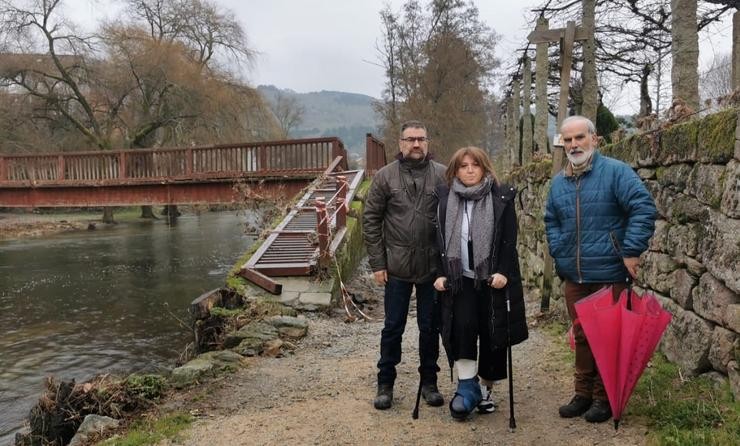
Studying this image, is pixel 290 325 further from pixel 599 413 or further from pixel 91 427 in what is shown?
pixel 599 413

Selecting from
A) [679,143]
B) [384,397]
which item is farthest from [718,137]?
[384,397]

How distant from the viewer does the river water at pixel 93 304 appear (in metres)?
7.59

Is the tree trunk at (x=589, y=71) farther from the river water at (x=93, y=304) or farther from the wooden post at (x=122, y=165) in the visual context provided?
the wooden post at (x=122, y=165)

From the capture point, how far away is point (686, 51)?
4.90 m

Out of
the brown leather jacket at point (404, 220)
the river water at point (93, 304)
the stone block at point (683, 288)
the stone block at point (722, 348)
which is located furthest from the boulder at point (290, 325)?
the stone block at point (722, 348)

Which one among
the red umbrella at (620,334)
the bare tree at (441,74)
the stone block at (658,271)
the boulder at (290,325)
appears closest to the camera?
the red umbrella at (620,334)

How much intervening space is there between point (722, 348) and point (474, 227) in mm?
1535

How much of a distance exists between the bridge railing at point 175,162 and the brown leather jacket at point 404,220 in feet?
33.8

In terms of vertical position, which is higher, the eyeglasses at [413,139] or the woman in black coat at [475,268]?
the eyeglasses at [413,139]

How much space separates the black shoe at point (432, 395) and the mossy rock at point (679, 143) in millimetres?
2223

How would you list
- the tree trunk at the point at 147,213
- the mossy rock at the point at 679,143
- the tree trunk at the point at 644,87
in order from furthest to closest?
1. the tree trunk at the point at 147,213
2. the tree trunk at the point at 644,87
3. the mossy rock at the point at 679,143

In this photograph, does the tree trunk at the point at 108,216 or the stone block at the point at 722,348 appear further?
the tree trunk at the point at 108,216

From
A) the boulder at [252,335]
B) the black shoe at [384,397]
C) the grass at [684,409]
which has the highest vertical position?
the grass at [684,409]

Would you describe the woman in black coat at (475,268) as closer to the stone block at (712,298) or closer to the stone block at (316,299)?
the stone block at (712,298)
